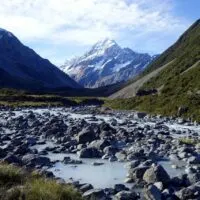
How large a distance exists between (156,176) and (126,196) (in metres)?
3.67

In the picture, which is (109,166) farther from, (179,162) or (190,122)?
(190,122)

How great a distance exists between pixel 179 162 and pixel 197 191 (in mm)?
10163

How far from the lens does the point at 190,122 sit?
60.6 m

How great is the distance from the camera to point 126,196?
61.0ft

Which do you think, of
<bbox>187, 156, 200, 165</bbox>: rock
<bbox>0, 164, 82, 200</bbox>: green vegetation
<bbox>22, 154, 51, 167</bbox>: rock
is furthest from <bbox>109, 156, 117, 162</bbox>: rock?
<bbox>0, 164, 82, 200</bbox>: green vegetation

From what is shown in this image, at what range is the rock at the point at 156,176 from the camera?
2180 cm

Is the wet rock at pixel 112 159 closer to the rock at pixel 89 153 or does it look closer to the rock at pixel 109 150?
the rock at pixel 89 153

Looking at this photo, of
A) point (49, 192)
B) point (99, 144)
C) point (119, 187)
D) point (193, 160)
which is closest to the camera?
point (49, 192)

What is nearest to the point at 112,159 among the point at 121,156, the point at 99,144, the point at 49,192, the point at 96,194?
the point at 121,156

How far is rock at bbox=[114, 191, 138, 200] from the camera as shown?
1838 centimetres

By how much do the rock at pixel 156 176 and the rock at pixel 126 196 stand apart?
3174 mm

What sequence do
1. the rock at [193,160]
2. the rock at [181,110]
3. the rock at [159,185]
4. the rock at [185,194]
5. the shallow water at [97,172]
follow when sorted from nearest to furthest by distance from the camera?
the rock at [185,194] → the rock at [159,185] → the shallow water at [97,172] → the rock at [193,160] → the rock at [181,110]

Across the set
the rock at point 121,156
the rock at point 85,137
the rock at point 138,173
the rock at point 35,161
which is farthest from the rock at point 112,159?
the rock at point 85,137

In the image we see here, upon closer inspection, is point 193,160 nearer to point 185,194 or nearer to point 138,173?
point 138,173
